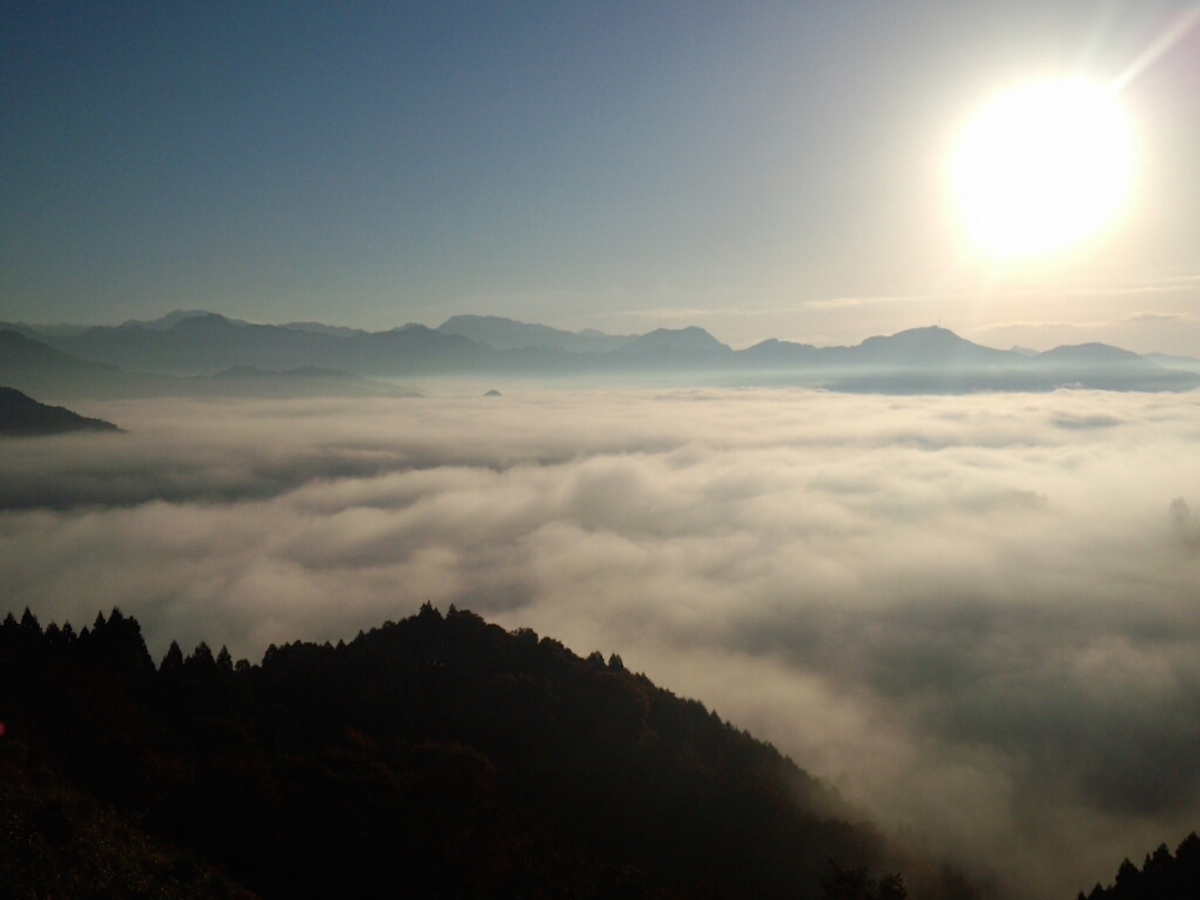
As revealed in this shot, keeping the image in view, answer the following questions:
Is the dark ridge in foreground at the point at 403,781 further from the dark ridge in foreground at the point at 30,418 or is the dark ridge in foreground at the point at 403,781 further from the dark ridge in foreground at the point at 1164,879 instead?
the dark ridge in foreground at the point at 30,418

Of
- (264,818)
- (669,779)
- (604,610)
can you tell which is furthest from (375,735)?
(604,610)

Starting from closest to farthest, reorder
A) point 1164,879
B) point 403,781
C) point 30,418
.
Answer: point 1164,879, point 403,781, point 30,418

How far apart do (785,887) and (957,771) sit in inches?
1269

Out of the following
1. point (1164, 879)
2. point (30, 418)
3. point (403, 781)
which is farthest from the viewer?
point (30, 418)

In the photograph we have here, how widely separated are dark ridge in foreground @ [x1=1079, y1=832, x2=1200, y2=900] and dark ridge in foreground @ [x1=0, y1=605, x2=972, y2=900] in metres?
9.28

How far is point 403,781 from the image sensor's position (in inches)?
1126

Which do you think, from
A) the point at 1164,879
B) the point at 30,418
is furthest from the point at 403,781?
the point at 30,418

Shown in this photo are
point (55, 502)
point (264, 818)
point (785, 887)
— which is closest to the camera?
point (264, 818)

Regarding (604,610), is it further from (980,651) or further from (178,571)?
(178,571)

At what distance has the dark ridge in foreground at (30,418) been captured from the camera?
146000 millimetres

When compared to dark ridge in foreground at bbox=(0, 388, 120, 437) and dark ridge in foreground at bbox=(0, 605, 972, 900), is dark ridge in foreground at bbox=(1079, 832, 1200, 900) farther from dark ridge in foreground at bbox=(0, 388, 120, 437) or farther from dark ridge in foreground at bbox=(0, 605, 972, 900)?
dark ridge in foreground at bbox=(0, 388, 120, 437)

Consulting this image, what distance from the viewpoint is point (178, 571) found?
329 feet

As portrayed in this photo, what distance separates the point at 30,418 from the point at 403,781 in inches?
6806

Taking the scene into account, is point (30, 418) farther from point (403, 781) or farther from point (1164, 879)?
point (1164, 879)
